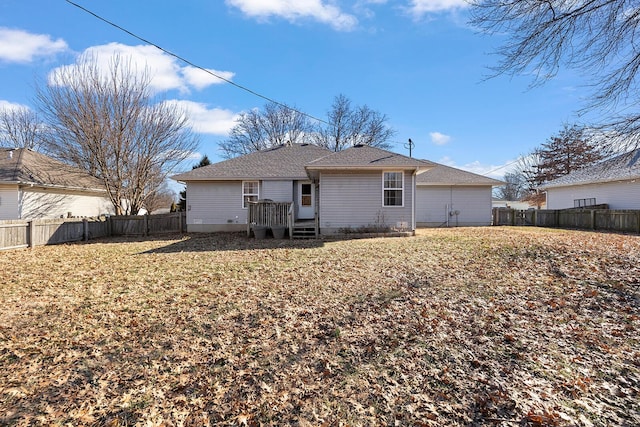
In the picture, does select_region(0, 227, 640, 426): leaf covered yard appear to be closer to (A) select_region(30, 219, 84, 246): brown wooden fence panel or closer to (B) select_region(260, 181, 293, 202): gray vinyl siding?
(A) select_region(30, 219, 84, 246): brown wooden fence panel

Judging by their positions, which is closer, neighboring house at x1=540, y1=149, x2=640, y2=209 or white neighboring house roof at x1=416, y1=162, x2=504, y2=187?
neighboring house at x1=540, y1=149, x2=640, y2=209

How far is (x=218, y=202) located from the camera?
1692cm

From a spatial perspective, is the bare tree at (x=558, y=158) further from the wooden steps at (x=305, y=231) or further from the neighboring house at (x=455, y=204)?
the wooden steps at (x=305, y=231)

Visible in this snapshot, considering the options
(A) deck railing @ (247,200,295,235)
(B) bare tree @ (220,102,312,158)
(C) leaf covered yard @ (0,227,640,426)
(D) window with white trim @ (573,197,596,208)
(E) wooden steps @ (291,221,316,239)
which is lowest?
(C) leaf covered yard @ (0,227,640,426)

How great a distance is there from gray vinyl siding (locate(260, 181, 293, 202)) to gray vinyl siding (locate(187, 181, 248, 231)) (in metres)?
1.61

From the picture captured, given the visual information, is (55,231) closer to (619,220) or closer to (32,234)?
(32,234)

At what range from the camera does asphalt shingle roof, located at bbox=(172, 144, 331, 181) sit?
1627 centimetres

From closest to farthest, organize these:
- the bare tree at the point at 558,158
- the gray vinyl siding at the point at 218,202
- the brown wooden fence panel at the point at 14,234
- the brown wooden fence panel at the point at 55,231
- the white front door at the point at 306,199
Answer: the brown wooden fence panel at the point at 14,234 < the brown wooden fence panel at the point at 55,231 < the white front door at the point at 306,199 < the gray vinyl siding at the point at 218,202 < the bare tree at the point at 558,158

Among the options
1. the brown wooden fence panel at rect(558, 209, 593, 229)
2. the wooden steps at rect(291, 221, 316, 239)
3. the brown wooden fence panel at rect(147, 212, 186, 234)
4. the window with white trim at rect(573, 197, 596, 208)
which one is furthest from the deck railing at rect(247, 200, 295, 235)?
the window with white trim at rect(573, 197, 596, 208)

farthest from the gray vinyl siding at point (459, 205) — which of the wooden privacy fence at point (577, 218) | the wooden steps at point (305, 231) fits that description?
the wooden steps at point (305, 231)

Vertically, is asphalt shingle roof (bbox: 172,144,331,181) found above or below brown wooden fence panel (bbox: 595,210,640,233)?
above

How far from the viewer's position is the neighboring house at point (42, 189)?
53.5ft

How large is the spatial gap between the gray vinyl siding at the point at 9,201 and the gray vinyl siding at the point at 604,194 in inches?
1268

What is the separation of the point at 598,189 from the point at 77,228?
28.7m
